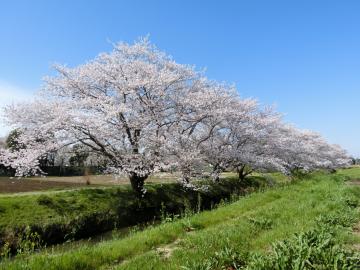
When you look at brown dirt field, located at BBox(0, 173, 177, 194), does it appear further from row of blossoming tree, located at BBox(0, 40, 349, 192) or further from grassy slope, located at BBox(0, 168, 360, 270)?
grassy slope, located at BBox(0, 168, 360, 270)

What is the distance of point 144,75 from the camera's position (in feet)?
86.5

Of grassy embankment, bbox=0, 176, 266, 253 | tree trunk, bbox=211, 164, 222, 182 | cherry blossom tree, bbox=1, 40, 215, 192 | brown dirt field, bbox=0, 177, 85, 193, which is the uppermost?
cherry blossom tree, bbox=1, 40, 215, 192

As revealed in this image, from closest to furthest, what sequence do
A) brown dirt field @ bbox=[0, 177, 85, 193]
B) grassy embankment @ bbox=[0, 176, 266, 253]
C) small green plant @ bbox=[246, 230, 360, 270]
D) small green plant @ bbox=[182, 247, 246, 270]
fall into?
small green plant @ bbox=[246, 230, 360, 270] < small green plant @ bbox=[182, 247, 246, 270] < grassy embankment @ bbox=[0, 176, 266, 253] < brown dirt field @ bbox=[0, 177, 85, 193]

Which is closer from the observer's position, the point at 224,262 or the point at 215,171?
the point at 224,262

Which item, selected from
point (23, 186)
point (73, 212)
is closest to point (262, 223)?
point (73, 212)

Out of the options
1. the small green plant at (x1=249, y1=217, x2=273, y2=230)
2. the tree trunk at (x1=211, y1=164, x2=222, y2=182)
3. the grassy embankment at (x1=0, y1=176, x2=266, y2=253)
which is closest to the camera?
the small green plant at (x1=249, y1=217, x2=273, y2=230)

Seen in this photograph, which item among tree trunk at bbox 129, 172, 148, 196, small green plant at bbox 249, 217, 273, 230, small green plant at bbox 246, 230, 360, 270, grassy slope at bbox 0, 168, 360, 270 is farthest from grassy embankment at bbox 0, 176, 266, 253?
small green plant at bbox 246, 230, 360, 270

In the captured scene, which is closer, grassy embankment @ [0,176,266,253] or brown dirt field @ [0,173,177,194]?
grassy embankment @ [0,176,266,253]

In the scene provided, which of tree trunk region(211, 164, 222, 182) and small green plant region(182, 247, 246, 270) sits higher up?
tree trunk region(211, 164, 222, 182)

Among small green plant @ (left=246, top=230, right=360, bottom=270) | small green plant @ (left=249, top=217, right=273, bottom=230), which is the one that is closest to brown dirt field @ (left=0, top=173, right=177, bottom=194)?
small green plant @ (left=249, top=217, right=273, bottom=230)

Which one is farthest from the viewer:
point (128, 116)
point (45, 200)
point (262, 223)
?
point (128, 116)

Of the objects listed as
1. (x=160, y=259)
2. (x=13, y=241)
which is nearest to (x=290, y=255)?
(x=160, y=259)

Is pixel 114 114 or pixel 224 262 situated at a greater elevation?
pixel 114 114

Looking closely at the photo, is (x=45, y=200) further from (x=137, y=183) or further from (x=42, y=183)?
(x=42, y=183)
